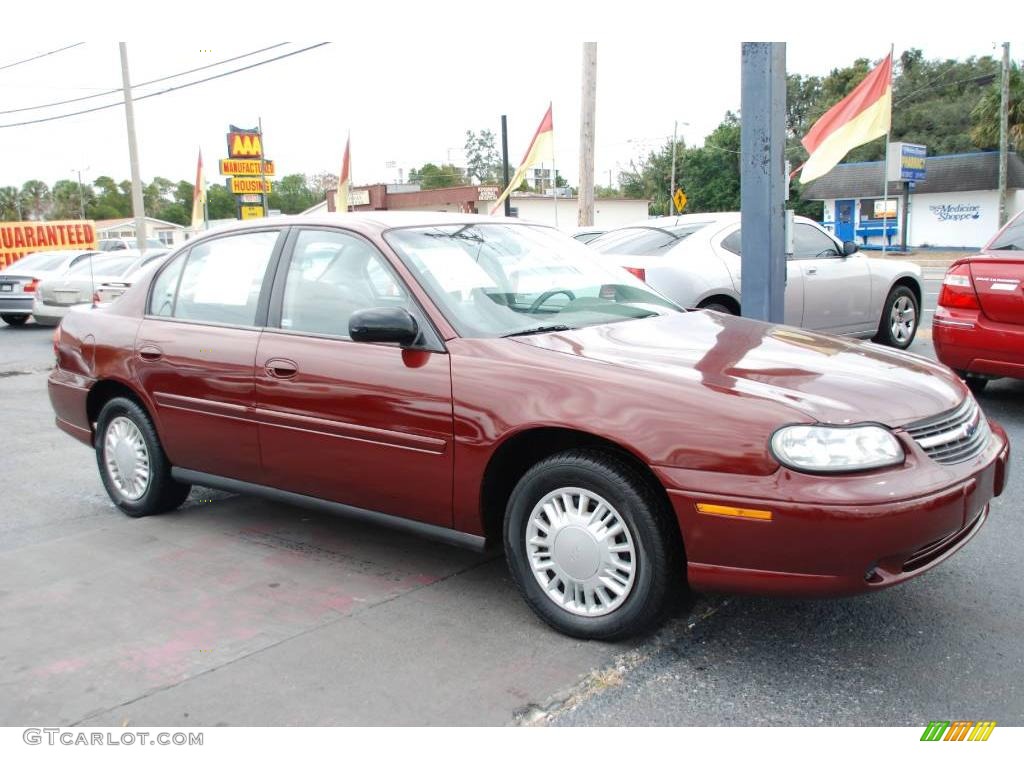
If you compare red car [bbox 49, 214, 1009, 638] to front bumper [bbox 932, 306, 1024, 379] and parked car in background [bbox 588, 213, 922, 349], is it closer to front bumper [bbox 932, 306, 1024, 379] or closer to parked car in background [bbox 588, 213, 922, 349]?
front bumper [bbox 932, 306, 1024, 379]

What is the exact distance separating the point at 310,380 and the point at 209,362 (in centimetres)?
74

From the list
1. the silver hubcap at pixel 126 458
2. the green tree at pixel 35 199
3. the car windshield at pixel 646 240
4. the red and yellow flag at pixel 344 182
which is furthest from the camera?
the green tree at pixel 35 199

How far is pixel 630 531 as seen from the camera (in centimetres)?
328

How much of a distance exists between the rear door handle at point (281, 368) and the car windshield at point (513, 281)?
0.70 metres

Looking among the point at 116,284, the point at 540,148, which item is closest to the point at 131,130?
the point at 116,284

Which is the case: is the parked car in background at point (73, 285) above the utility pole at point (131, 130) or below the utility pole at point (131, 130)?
below

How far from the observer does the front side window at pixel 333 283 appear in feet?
13.5

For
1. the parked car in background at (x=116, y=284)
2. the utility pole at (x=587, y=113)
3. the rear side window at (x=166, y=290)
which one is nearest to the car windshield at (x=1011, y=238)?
the rear side window at (x=166, y=290)

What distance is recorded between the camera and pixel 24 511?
18.3 feet

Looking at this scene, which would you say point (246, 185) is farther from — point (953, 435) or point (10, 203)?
point (10, 203)

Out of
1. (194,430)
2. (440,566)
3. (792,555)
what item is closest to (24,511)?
(194,430)

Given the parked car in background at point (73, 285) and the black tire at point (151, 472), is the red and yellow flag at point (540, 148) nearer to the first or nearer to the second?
the parked car in background at point (73, 285)
